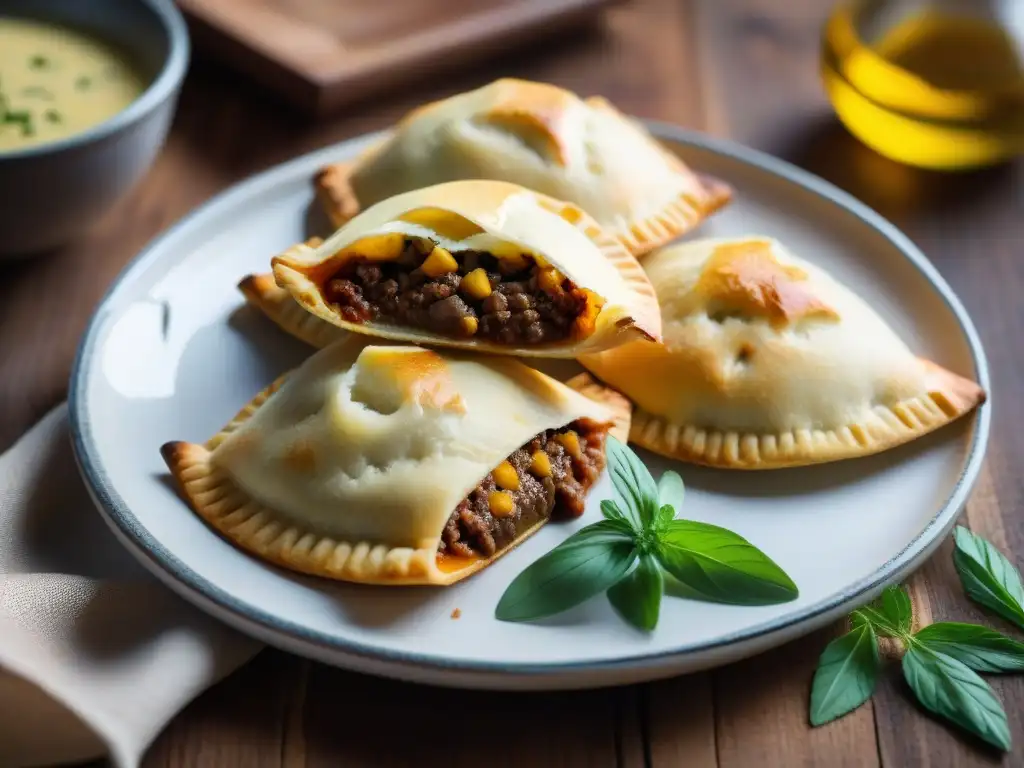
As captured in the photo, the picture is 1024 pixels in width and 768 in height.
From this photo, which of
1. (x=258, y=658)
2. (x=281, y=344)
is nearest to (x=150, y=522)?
(x=258, y=658)

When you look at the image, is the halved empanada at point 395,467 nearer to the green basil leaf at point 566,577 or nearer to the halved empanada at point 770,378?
the green basil leaf at point 566,577

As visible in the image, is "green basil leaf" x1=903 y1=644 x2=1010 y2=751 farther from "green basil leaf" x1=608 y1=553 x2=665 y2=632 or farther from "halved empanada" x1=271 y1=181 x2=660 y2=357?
"halved empanada" x1=271 y1=181 x2=660 y2=357

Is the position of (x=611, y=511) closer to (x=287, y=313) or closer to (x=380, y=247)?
(x=380, y=247)

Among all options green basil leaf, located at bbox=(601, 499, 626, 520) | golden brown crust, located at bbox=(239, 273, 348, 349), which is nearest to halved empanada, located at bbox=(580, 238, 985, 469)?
green basil leaf, located at bbox=(601, 499, 626, 520)

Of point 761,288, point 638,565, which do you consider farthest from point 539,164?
point 638,565

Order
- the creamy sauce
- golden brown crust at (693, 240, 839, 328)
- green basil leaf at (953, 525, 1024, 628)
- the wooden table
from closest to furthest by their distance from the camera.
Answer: the wooden table, green basil leaf at (953, 525, 1024, 628), golden brown crust at (693, 240, 839, 328), the creamy sauce

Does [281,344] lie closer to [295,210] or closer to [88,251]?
[295,210]
